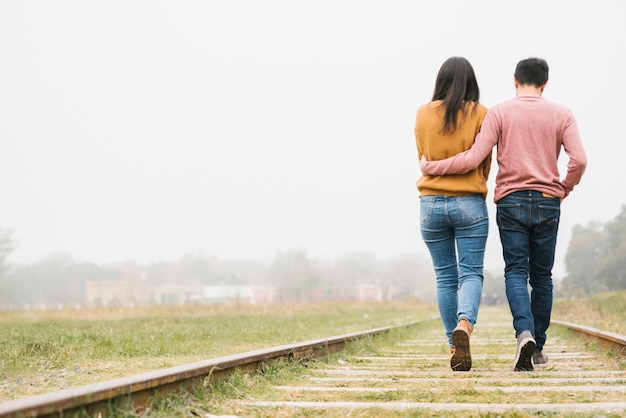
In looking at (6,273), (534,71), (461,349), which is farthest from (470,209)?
(6,273)

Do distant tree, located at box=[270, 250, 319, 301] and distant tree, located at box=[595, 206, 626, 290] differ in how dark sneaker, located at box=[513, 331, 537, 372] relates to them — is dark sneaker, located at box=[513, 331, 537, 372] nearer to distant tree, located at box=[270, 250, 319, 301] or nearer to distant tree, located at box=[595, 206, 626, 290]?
distant tree, located at box=[595, 206, 626, 290]

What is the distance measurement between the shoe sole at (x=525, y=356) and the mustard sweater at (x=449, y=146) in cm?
102

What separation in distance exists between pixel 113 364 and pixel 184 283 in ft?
473

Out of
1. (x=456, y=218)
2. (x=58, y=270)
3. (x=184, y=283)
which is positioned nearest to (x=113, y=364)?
(x=456, y=218)

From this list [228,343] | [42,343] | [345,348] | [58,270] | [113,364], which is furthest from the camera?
[58,270]

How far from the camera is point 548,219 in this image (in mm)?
4789

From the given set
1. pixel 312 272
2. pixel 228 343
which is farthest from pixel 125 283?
pixel 228 343

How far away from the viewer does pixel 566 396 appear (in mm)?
3430

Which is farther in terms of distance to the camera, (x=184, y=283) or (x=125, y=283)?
(x=184, y=283)

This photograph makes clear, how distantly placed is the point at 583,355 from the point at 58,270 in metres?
124

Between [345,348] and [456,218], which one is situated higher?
[456,218]

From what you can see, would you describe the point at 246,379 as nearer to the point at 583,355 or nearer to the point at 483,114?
the point at 483,114

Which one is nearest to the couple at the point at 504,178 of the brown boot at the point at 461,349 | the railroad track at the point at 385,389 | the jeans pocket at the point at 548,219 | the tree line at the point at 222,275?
the jeans pocket at the point at 548,219

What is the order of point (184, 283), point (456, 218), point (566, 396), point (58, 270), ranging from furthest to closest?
point (184, 283) < point (58, 270) < point (456, 218) < point (566, 396)
